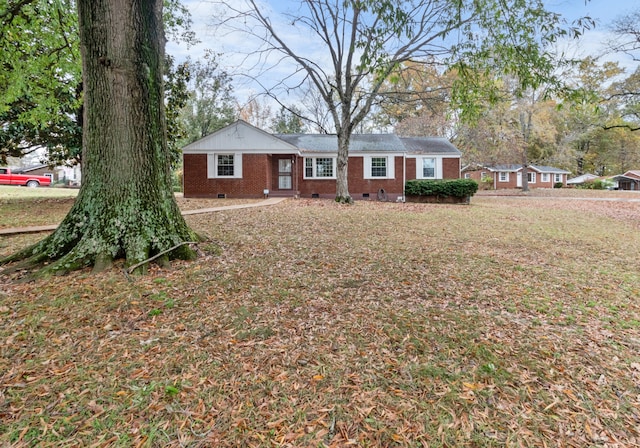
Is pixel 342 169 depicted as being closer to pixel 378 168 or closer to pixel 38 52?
pixel 378 168

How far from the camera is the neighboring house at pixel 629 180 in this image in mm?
40219

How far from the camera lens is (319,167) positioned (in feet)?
60.8

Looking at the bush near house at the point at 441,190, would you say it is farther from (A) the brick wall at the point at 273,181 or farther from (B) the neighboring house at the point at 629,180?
(B) the neighboring house at the point at 629,180

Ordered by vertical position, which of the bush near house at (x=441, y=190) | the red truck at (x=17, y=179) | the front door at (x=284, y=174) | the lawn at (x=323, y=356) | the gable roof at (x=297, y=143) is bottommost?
the lawn at (x=323, y=356)

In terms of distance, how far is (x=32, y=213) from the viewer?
34.2ft

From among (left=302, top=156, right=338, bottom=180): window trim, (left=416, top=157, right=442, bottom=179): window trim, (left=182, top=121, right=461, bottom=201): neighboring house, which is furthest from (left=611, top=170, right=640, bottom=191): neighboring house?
(left=302, top=156, right=338, bottom=180): window trim

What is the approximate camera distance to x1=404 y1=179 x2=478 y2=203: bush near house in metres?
16.8

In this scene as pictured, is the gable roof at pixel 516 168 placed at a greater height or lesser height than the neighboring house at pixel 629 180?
greater

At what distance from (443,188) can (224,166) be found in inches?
443

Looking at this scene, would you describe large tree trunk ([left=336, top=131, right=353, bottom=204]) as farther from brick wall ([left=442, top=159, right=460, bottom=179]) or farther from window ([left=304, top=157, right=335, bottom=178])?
brick wall ([left=442, top=159, right=460, bottom=179])

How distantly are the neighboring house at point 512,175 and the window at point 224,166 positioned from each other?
26.1 meters

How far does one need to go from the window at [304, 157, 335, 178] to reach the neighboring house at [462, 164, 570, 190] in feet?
69.7

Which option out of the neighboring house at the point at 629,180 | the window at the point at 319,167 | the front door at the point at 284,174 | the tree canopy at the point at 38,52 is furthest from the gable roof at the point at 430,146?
the neighboring house at the point at 629,180

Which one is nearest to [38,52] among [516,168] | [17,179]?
[17,179]
